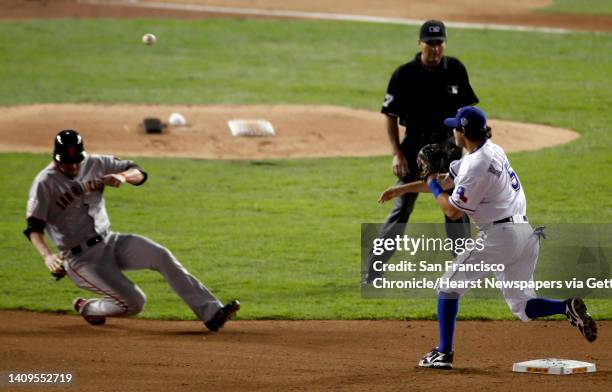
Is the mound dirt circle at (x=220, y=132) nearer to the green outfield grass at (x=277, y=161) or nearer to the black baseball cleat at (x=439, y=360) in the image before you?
the green outfield grass at (x=277, y=161)

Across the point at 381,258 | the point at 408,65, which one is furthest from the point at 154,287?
the point at 408,65

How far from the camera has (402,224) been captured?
34.9ft

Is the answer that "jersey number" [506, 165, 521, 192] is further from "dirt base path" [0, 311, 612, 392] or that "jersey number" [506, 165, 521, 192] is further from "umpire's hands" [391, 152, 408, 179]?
"umpire's hands" [391, 152, 408, 179]

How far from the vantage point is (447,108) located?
10.4 metres

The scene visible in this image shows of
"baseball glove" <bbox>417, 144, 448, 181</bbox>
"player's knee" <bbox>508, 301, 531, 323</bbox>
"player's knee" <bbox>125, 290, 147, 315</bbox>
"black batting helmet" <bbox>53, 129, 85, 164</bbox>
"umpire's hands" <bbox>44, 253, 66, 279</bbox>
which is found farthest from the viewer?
"player's knee" <bbox>125, 290, 147, 315</bbox>

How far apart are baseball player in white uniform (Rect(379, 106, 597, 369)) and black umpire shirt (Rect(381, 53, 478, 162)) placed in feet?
7.75

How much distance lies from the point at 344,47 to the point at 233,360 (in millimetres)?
19245

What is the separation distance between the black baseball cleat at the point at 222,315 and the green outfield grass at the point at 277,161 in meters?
0.85

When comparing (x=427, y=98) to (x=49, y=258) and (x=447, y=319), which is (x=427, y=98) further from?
(x=49, y=258)

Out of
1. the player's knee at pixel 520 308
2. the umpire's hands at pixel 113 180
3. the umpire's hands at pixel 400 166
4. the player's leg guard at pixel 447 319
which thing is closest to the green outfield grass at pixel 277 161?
Result: the umpire's hands at pixel 400 166

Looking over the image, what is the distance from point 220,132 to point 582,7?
16826mm

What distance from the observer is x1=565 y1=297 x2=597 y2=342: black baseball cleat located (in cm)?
764

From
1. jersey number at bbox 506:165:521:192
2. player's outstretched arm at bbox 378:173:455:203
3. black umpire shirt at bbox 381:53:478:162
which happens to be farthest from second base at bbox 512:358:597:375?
black umpire shirt at bbox 381:53:478:162

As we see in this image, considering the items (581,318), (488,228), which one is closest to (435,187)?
(488,228)
